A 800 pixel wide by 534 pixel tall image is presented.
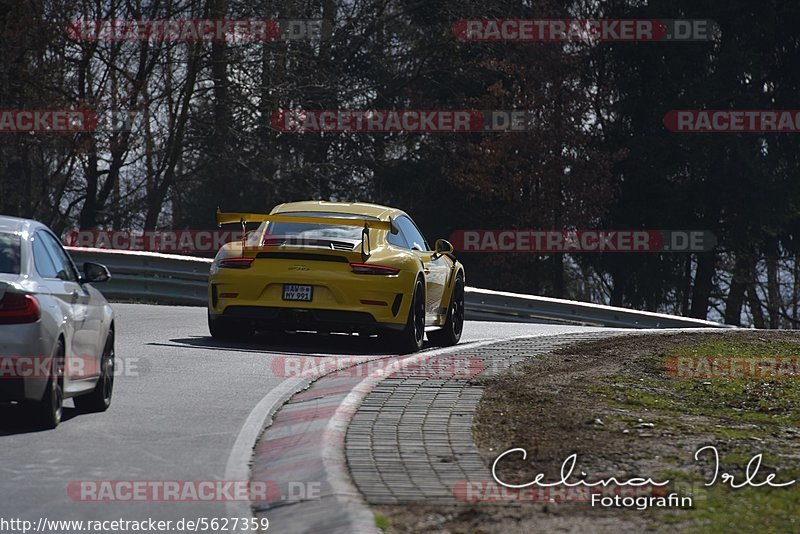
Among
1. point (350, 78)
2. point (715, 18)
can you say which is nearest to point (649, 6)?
point (715, 18)

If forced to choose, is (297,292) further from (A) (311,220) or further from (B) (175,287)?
(B) (175,287)

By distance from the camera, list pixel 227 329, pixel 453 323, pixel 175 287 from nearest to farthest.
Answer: pixel 227 329, pixel 453 323, pixel 175 287

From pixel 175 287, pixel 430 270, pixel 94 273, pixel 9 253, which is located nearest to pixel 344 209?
pixel 430 270

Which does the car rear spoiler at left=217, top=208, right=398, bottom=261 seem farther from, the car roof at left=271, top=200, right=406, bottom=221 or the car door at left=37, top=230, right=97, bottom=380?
the car door at left=37, top=230, right=97, bottom=380

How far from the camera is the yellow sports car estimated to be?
1475 cm

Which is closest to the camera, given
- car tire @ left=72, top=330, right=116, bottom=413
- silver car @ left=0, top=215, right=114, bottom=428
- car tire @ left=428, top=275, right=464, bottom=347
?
silver car @ left=0, top=215, right=114, bottom=428

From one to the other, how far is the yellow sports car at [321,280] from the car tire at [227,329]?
0.07 feet

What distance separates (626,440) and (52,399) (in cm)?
360

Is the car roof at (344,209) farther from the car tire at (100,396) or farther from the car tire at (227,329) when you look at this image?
the car tire at (100,396)

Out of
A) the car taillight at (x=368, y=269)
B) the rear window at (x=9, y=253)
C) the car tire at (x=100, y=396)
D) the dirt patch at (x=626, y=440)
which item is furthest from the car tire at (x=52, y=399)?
the car taillight at (x=368, y=269)

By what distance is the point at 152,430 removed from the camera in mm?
9609

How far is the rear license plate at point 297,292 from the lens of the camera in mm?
14750

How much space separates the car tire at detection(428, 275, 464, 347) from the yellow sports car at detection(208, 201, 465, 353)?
49.7 inches

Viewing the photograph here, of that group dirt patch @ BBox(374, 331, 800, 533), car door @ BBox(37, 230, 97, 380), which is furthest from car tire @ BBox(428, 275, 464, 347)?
car door @ BBox(37, 230, 97, 380)
